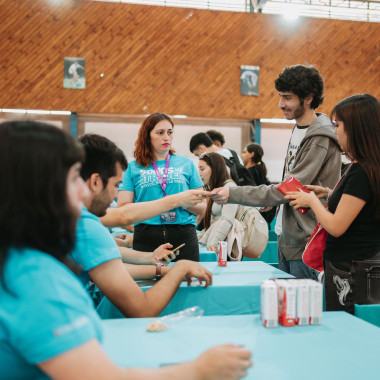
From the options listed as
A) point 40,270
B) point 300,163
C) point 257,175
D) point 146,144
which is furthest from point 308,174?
point 257,175

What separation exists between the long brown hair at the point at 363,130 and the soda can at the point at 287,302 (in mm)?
651

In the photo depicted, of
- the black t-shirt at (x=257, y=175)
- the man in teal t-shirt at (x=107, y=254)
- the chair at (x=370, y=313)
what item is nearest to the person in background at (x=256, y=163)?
the black t-shirt at (x=257, y=175)

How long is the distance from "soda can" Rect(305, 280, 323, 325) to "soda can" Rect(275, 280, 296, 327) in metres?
0.06

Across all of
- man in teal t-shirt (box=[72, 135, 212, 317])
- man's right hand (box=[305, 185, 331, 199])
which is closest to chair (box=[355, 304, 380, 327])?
man in teal t-shirt (box=[72, 135, 212, 317])

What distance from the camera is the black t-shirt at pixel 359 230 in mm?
1784

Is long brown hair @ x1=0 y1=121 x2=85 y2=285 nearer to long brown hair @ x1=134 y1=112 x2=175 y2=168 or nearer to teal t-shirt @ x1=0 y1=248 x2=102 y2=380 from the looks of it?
teal t-shirt @ x1=0 y1=248 x2=102 y2=380

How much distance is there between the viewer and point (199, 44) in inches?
347

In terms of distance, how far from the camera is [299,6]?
30.9 ft

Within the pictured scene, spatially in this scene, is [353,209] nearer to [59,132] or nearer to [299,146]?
[299,146]

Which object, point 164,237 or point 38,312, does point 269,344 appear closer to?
point 38,312

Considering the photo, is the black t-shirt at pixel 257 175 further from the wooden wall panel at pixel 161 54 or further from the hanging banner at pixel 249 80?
the hanging banner at pixel 249 80

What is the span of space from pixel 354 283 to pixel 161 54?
770cm

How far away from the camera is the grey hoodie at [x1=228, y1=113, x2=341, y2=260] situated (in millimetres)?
2312

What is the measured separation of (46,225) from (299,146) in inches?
74.8
